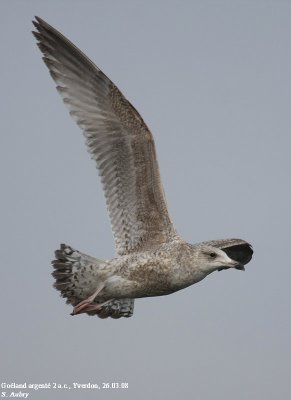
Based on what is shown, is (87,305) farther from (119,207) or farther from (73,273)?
(119,207)

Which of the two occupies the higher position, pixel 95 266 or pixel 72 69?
pixel 72 69

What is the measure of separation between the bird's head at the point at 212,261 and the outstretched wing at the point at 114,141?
66cm

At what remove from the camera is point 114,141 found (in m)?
13.1

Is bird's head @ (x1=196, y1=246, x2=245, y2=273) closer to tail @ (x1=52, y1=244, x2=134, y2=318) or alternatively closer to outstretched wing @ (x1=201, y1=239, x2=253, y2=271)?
outstretched wing @ (x1=201, y1=239, x2=253, y2=271)

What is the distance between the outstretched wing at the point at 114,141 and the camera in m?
13.1

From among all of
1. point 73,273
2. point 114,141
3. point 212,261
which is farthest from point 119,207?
point 212,261

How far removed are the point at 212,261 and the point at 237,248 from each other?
1937 mm

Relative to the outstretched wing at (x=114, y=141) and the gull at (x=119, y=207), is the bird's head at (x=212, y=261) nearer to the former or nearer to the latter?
the gull at (x=119, y=207)

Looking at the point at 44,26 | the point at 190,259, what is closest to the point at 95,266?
the point at 190,259

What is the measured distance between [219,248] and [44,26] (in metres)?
4.42

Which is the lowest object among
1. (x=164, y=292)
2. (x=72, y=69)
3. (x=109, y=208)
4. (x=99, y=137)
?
(x=164, y=292)

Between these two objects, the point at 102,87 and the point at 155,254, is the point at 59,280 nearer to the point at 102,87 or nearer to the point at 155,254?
the point at 155,254

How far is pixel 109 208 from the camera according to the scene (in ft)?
43.8

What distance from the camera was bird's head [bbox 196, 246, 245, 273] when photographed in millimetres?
12688
